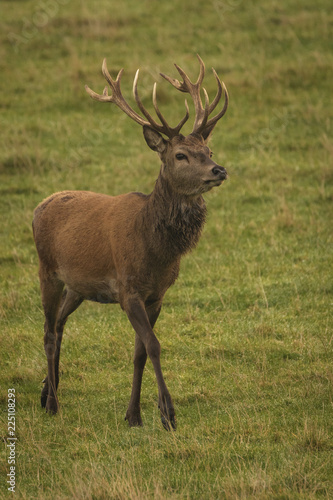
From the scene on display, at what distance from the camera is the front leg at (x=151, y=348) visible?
19.6 ft

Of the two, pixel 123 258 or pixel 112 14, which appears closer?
pixel 123 258

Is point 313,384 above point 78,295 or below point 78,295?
below

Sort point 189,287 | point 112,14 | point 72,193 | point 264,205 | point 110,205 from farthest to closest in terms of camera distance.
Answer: point 112,14, point 264,205, point 189,287, point 72,193, point 110,205

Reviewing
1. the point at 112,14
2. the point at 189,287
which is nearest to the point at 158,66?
the point at 112,14

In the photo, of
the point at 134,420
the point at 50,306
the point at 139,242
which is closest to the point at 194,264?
the point at 50,306

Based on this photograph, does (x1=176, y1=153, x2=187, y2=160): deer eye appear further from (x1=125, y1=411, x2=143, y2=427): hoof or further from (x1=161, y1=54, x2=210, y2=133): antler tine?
(x1=125, y1=411, x2=143, y2=427): hoof

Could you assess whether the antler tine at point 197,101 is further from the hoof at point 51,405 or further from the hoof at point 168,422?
the hoof at point 51,405

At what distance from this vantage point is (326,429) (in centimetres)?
591

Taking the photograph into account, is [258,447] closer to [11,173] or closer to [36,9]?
[11,173]

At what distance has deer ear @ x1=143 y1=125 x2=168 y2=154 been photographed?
6461mm

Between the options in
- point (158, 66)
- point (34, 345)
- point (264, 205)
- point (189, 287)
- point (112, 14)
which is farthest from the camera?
point (112, 14)

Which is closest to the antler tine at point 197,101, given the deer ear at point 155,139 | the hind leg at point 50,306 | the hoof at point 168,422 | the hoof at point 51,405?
the deer ear at point 155,139

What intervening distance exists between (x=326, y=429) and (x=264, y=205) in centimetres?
599

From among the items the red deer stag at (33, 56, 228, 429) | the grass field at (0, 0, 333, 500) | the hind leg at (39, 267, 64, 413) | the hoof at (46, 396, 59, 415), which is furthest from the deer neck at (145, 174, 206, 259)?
the hoof at (46, 396, 59, 415)
